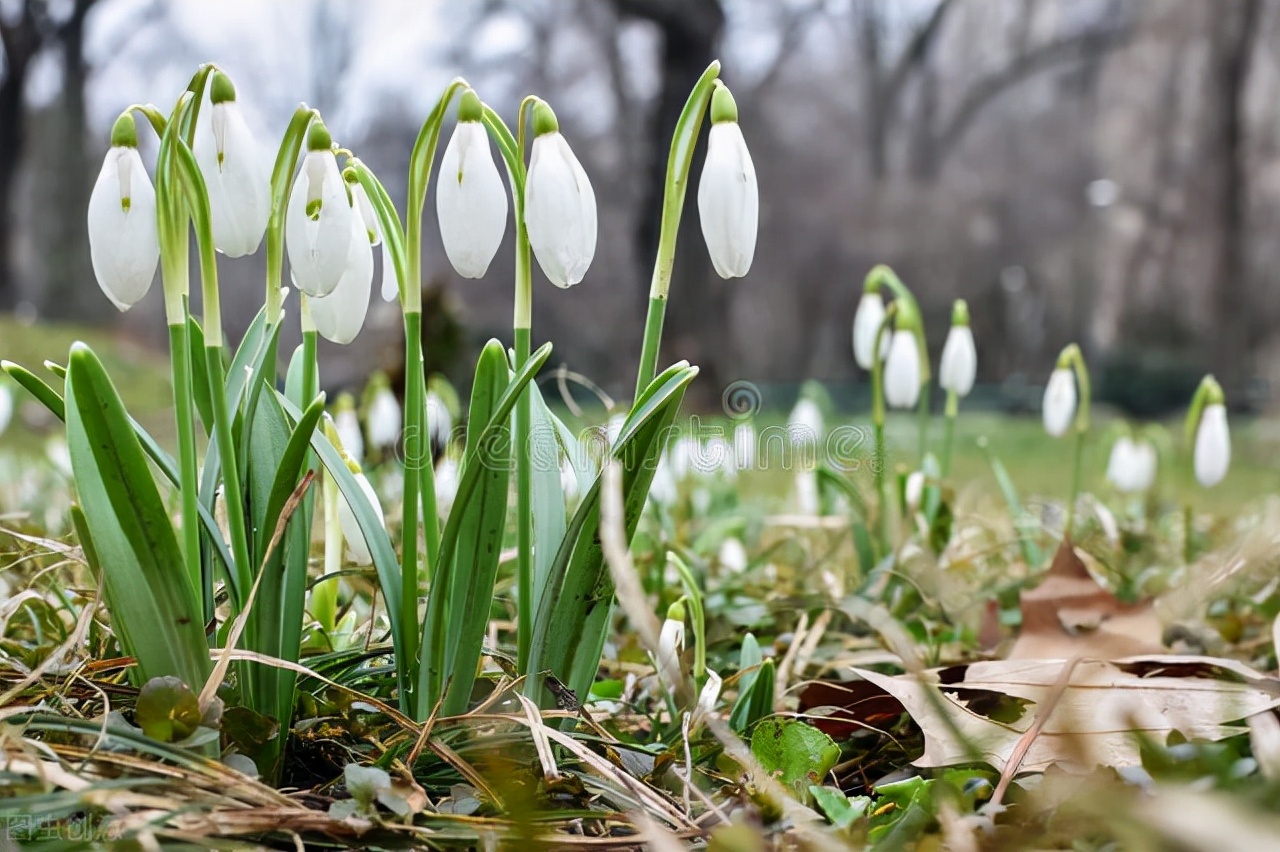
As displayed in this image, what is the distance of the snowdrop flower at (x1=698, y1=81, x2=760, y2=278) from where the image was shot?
88 centimetres

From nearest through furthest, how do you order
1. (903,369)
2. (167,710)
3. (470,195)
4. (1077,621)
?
(167,710) → (470,195) → (1077,621) → (903,369)

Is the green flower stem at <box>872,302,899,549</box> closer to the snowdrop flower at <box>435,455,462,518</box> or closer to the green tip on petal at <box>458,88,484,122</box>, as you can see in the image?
the snowdrop flower at <box>435,455,462,518</box>

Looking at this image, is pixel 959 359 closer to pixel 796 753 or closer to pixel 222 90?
pixel 796 753

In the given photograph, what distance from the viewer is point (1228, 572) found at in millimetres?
1052

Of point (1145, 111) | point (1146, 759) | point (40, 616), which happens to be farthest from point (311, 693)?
point (1145, 111)

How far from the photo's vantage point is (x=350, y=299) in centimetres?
93

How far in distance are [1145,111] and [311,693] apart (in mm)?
14860

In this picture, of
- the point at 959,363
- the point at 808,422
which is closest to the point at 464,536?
the point at 959,363

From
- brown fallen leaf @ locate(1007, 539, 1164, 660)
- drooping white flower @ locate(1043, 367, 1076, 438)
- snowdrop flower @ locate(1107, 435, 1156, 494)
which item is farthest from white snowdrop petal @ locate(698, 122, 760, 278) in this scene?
snowdrop flower @ locate(1107, 435, 1156, 494)

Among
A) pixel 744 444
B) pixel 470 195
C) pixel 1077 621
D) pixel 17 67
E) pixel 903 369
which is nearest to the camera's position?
pixel 470 195

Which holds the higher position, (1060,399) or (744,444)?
(1060,399)

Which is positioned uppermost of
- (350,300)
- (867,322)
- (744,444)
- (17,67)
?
(17,67)

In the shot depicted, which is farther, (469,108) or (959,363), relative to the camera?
(959,363)

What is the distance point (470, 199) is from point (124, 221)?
273mm
